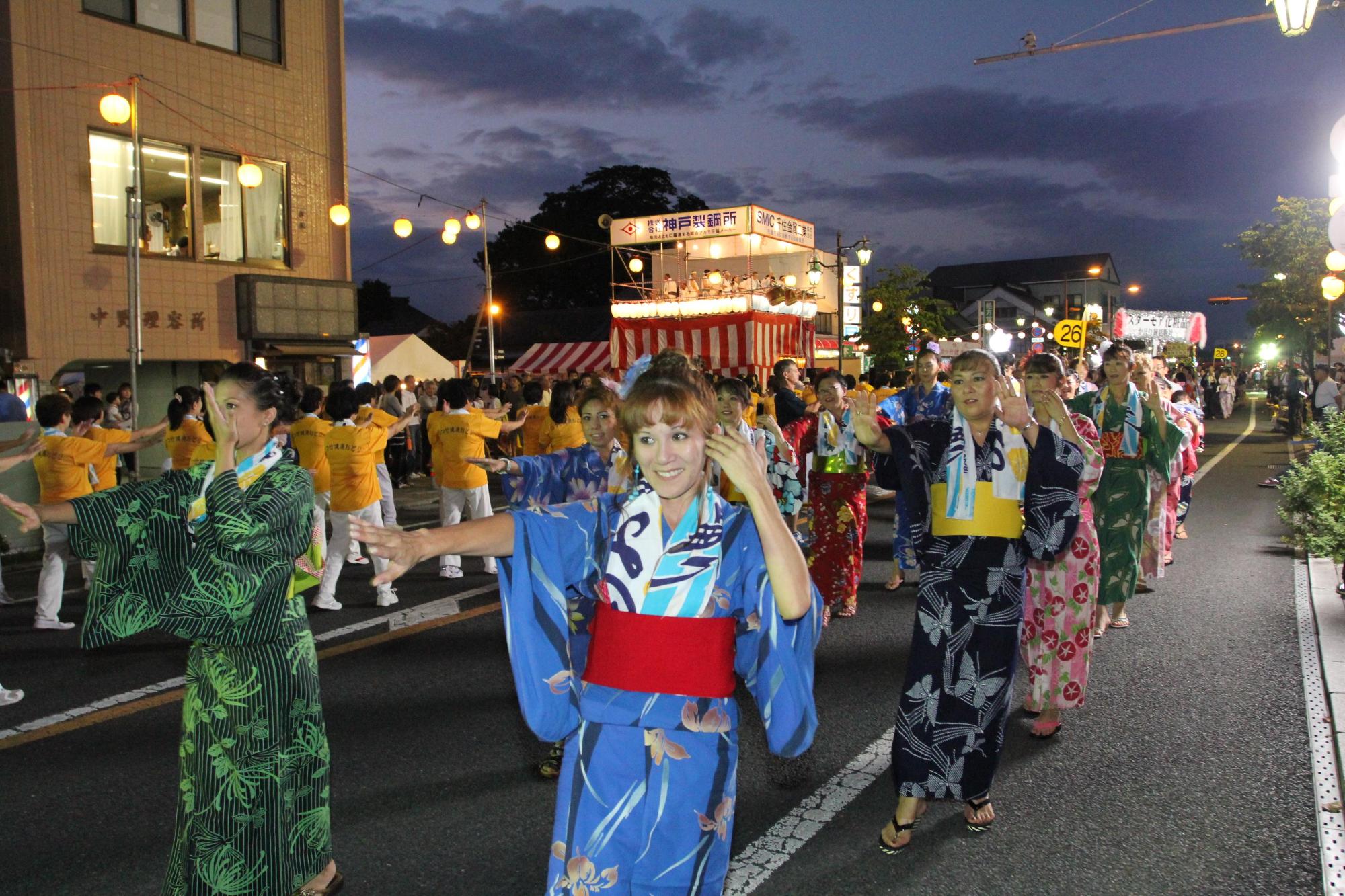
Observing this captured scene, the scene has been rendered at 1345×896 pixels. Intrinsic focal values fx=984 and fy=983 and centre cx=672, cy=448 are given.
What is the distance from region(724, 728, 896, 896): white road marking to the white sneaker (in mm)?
4739

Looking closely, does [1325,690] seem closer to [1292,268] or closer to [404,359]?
[404,359]

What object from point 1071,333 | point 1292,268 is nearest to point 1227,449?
point 1071,333

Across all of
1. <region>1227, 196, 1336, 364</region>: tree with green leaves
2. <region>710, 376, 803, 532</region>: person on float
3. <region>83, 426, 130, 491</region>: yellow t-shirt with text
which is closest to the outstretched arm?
<region>710, 376, 803, 532</region>: person on float

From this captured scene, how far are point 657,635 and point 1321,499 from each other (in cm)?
729

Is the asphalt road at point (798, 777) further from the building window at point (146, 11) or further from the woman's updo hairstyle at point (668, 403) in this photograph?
the building window at point (146, 11)

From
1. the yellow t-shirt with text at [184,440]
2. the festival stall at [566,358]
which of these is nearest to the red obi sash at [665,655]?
the yellow t-shirt with text at [184,440]

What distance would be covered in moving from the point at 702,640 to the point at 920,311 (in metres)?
35.6

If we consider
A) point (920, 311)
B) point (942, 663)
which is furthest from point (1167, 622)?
point (920, 311)

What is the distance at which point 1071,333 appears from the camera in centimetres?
1858

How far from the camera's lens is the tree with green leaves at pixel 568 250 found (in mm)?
53469

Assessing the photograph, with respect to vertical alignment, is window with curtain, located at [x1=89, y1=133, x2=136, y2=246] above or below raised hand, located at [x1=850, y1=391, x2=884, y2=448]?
above

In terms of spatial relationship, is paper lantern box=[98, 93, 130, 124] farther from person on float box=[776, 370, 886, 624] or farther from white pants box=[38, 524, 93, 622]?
person on float box=[776, 370, 886, 624]

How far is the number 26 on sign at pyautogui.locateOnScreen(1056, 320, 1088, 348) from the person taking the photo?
60.5 feet

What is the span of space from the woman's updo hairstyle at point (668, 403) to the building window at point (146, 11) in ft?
56.5
